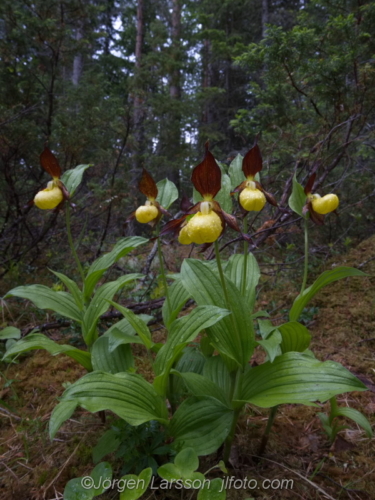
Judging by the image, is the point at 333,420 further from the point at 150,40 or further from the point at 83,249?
the point at 150,40

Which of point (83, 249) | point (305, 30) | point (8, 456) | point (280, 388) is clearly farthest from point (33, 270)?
point (305, 30)

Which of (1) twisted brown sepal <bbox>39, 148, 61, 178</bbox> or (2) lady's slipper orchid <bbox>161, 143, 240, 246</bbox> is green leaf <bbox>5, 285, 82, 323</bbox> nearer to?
(1) twisted brown sepal <bbox>39, 148, 61, 178</bbox>

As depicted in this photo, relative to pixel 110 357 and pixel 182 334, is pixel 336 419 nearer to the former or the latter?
pixel 182 334

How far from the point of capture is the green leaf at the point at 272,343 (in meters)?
1.20

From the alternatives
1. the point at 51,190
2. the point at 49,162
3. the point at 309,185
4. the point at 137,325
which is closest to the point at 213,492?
the point at 137,325

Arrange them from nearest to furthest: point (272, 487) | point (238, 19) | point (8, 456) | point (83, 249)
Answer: point (272, 487), point (8, 456), point (83, 249), point (238, 19)

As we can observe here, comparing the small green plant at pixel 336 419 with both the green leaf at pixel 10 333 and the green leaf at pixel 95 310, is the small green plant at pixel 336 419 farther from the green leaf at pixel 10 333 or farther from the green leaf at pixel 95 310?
the green leaf at pixel 10 333

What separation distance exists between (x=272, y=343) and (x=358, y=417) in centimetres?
60

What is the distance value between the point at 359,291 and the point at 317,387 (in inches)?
86.0

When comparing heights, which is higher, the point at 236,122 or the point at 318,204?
the point at 236,122

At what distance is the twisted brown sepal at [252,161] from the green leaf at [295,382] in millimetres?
831

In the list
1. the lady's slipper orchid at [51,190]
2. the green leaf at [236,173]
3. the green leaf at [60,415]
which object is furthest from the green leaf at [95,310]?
the green leaf at [236,173]

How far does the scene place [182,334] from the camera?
4.25ft

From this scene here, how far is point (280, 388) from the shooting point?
1.22 metres
